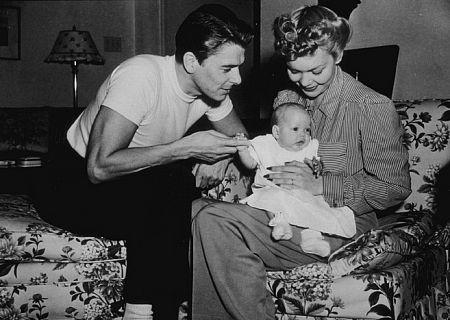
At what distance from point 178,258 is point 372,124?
782 mm

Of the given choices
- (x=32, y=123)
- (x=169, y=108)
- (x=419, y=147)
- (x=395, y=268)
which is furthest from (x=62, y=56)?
(x=395, y=268)

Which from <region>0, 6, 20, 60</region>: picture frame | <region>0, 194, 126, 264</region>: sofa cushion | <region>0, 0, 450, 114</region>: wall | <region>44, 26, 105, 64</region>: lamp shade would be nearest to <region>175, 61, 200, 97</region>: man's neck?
<region>0, 194, 126, 264</region>: sofa cushion

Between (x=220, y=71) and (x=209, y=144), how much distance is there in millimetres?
262

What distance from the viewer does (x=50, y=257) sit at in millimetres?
1979

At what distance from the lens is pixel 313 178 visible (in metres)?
1.85

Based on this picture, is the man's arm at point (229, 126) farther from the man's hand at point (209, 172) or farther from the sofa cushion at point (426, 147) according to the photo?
the sofa cushion at point (426, 147)

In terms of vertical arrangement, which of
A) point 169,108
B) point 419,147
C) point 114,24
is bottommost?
point 419,147

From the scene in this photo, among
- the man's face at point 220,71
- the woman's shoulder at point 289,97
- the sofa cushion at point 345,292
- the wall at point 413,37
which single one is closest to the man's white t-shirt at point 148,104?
the man's face at point 220,71

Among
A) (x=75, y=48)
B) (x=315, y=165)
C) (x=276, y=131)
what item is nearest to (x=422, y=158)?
(x=315, y=165)

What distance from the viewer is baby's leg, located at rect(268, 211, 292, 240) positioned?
65.8 inches

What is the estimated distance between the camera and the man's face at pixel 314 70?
186 centimetres

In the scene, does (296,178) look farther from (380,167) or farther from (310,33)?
(310,33)

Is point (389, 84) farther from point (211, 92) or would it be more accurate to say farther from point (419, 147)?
point (211, 92)

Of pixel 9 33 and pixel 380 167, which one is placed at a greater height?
pixel 9 33
